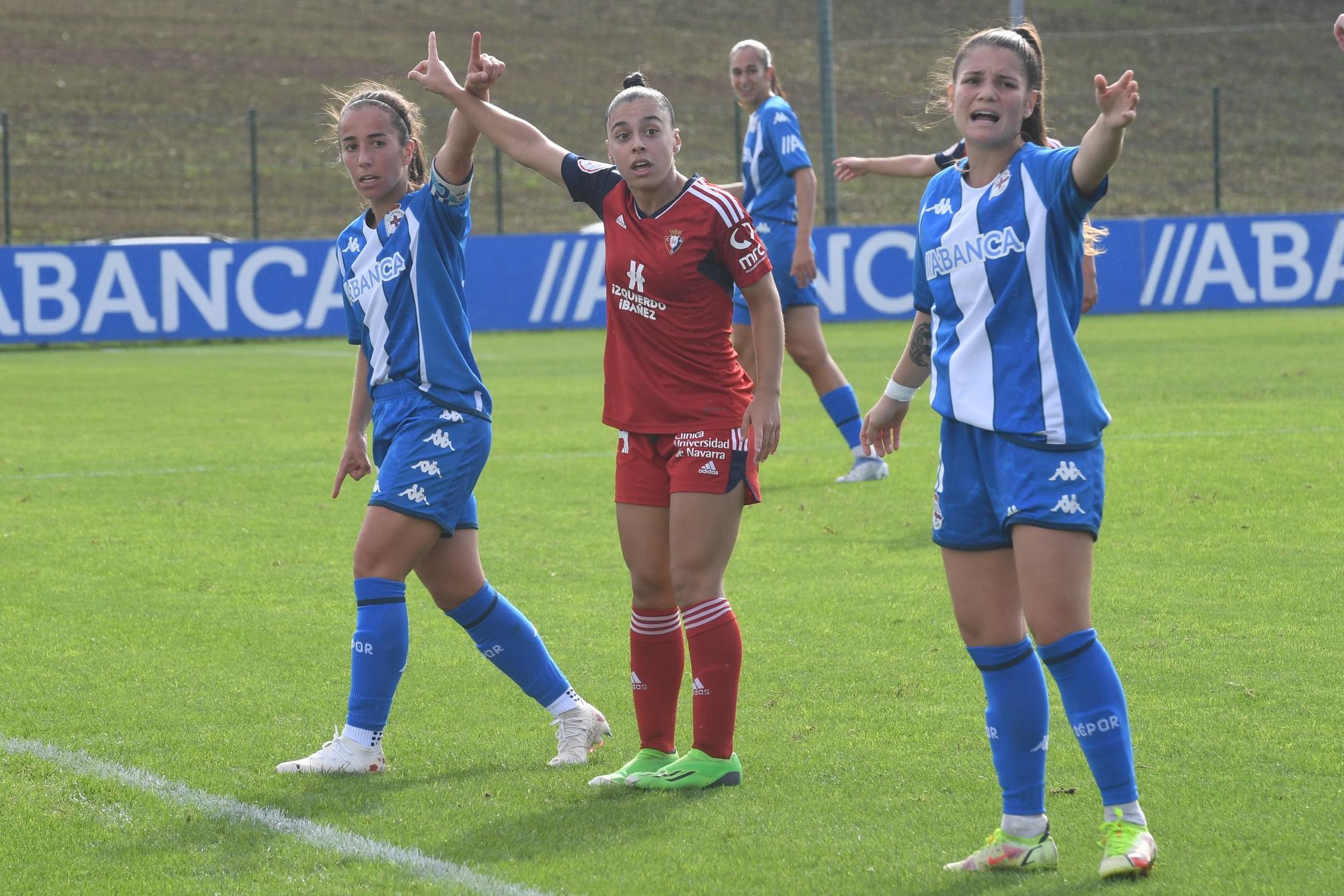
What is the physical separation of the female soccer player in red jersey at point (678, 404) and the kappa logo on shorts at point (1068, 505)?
3.09 feet

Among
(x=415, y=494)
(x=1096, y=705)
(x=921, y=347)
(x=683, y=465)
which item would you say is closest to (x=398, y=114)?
(x=415, y=494)

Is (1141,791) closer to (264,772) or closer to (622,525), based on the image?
(622,525)

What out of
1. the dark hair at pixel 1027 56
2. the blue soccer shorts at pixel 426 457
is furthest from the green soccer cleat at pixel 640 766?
the dark hair at pixel 1027 56

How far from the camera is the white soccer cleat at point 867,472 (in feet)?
30.2

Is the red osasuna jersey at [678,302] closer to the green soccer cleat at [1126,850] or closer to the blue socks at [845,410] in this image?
the green soccer cleat at [1126,850]

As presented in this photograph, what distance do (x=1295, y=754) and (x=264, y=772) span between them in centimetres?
267

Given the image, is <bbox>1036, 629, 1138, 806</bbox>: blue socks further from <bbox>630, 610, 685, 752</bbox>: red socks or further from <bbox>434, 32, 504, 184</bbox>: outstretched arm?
<bbox>434, 32, 504, 184</bbox>: outstretched arm

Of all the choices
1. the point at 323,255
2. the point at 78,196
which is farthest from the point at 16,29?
the point at 323,255

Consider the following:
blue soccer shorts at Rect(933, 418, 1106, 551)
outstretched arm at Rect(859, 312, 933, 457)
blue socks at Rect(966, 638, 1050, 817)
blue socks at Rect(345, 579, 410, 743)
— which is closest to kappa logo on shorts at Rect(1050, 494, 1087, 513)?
blue soccer shorts at Rect(933, 418, 1106, 551)

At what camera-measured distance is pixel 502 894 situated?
349 centimetres

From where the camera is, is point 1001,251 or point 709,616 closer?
point 1001,251

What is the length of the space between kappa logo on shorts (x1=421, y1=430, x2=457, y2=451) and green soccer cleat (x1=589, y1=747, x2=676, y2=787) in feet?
3.11

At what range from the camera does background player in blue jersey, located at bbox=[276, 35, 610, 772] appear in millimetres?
4441

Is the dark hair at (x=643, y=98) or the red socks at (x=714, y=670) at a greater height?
the dark hair at (x=643, y=98)
